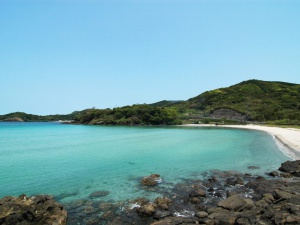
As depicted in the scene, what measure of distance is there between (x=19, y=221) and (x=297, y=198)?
14.1m

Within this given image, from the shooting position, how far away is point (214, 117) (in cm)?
11350

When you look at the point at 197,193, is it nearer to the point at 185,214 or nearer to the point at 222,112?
the point at 185,214

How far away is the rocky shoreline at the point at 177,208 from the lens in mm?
10688

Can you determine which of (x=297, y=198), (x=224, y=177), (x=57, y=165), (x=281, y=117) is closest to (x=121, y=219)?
(x=297, y=198)

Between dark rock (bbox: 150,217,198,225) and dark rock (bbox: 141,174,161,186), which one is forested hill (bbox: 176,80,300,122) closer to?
dark rock (bbox: 141,174,161,186)

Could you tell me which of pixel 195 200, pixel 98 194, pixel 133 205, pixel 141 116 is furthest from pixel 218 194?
pixel 141 116

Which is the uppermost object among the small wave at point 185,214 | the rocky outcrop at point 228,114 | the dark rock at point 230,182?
the rocky outcrop at point 228,114

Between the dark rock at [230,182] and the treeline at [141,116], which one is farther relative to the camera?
the treeline at [141,116]

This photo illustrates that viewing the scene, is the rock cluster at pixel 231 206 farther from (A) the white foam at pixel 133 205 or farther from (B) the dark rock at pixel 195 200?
(A) the white foam at pixel 133 205

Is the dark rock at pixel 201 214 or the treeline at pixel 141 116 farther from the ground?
the treeline at pixel 141 116

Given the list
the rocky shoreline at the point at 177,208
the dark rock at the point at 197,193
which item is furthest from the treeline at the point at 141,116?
the dark rock at the point at 197,193

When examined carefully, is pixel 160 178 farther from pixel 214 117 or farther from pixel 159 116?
pixel 214 117

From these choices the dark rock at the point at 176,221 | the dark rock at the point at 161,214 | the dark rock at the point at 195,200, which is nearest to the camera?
the dark rock at the point at 176,221

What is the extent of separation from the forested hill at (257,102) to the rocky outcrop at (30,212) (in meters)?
86.8
